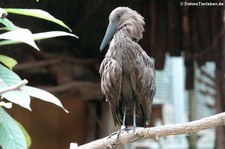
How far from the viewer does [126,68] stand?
193 centimetres

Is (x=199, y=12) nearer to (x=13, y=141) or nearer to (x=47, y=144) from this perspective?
(x=47, y=144)

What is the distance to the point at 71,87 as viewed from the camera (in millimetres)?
3432

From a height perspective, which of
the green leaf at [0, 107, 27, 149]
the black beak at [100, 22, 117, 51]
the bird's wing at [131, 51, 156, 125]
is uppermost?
the black beak at [100, 22, 117, 51]

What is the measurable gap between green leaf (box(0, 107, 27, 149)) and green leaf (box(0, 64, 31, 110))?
0.06 metres

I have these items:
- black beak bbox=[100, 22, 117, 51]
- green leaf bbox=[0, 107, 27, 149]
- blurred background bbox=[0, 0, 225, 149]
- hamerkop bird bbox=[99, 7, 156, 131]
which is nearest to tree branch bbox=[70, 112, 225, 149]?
green leaf bbox=[0, 107, 27, 149]

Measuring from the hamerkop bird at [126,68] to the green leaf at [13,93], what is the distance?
90cm

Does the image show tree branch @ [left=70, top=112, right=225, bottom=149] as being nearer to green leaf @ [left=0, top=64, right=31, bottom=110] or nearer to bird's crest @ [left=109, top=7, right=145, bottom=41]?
green leaf @ [left=0, top=64, right=31, bottom=110]

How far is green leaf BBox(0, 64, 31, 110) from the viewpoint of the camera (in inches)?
38.1

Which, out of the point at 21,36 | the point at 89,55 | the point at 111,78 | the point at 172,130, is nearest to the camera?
the point at 21,36

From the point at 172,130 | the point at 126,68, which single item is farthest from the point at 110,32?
the point at 172,130

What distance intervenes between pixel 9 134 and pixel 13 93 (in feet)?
0.33

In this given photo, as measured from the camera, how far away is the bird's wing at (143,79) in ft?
6.34

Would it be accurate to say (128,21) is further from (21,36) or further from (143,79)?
(21,36)

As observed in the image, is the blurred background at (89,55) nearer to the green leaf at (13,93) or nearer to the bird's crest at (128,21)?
the bird's crest at (128,21)
